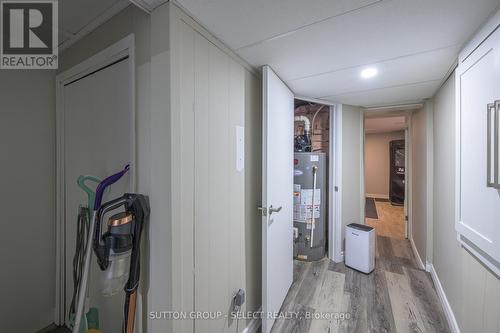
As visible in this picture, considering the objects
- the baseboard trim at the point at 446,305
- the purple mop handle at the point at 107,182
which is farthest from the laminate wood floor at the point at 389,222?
the purple mop handle at the point at 107,182

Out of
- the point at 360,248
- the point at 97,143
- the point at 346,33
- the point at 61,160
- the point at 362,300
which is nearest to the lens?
the point at 346,33

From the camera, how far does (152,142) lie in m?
0.95

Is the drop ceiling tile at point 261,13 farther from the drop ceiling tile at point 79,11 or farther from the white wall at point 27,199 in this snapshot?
the white wall at point 27,199

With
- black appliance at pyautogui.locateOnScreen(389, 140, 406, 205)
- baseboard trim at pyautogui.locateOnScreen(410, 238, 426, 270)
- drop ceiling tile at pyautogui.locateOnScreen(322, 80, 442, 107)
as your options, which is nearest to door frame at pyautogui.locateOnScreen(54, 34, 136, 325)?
drop ceiling tile at pyautogui.locateOnScreen(322, 80, 442, 107)

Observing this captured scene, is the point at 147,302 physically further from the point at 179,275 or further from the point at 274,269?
the point at 274,269

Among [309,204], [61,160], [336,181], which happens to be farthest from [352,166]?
[61,160]

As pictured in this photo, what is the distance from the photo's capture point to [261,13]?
97cm

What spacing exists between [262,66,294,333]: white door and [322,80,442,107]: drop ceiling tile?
0.86 metres

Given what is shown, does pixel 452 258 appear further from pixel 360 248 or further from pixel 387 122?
pixel 387 122

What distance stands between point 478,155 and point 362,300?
1.63 meters

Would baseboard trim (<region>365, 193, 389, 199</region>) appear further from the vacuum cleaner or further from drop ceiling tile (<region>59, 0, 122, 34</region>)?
drop ceiling tile (<region>59, 0, 122, 34</region>)

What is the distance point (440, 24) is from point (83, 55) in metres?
2.11

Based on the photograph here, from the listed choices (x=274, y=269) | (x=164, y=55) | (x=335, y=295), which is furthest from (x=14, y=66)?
(x=335, y=295)

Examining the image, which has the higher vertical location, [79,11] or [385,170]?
[79,11]
